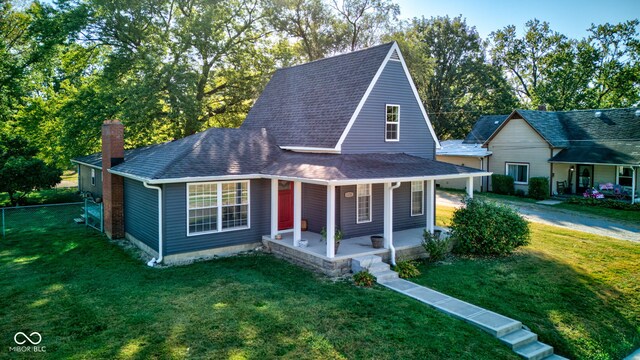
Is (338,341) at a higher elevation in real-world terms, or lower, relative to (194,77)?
lower

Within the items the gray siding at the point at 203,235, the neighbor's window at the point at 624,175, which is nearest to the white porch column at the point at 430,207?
the gray siding at the point at 203,235

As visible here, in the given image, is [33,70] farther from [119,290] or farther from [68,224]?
[119,290]

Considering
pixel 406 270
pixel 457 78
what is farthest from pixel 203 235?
pixel 457 78

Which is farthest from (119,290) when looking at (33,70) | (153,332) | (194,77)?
(33,70)

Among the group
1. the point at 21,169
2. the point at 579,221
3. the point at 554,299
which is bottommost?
the point at 554,299

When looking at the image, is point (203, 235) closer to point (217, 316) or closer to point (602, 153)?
point (217, 316)

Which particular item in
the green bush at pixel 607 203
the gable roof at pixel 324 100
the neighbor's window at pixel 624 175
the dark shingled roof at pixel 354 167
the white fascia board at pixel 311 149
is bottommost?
the green bush at pixel 607 203

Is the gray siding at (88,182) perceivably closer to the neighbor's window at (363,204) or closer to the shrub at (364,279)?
the neighbor's window at (363,204)
